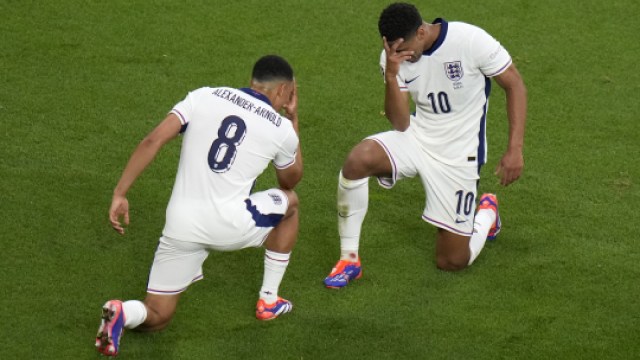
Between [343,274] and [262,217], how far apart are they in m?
0.97

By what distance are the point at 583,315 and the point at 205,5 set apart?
5238mm

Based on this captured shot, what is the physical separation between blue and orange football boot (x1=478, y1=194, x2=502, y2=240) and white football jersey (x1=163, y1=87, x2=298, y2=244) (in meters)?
1.97

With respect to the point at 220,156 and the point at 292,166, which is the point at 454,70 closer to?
the point at 292,166

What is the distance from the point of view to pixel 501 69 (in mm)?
6824

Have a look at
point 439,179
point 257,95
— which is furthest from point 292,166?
point 439,179

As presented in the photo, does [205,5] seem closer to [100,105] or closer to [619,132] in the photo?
[100,105]

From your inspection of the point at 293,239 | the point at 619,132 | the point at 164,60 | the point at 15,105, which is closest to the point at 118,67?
the point at 164,60

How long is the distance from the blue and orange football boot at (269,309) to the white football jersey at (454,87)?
1.45m

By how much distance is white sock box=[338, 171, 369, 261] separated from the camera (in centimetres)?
704

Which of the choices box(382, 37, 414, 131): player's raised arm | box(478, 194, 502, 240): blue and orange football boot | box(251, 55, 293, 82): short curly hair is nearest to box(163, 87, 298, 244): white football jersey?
box(251, 55, 293, 82): short curly hair

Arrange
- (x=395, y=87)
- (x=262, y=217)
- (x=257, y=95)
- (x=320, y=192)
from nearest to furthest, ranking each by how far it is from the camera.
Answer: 1. (x=257, y=95)
2. (x=262, y=217)
3. (x=395, y=87)
4. (x=320, y=192)

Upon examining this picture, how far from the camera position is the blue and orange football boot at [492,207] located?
297 inches

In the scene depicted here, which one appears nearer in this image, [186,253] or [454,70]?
[186,253]

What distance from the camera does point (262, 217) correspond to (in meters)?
6.25
